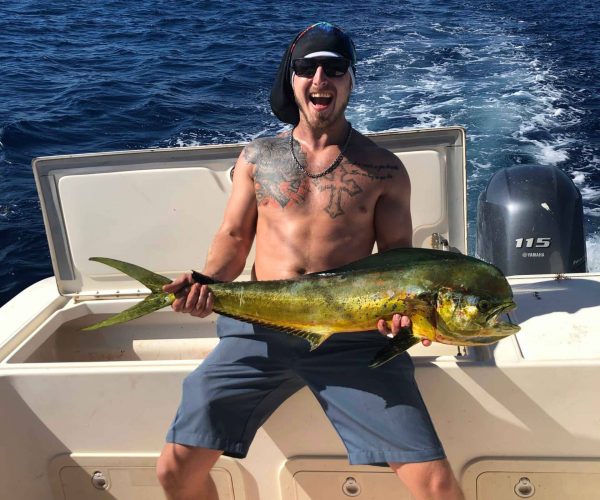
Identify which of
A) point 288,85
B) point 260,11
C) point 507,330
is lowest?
point 507,330

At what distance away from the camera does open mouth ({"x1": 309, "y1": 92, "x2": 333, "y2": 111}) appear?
8.01 ft

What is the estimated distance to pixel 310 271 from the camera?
2.50m

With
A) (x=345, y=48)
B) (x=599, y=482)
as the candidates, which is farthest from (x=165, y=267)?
(x=599, y=482)

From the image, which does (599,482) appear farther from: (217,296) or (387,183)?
(217,296)

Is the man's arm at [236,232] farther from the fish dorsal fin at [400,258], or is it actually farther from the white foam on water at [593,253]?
the white foam on water at [593,253]

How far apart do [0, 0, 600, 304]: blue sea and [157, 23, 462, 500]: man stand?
372 cm

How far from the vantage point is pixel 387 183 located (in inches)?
97.5

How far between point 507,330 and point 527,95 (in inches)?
358

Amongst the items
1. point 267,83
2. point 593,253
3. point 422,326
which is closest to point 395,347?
point 422,326

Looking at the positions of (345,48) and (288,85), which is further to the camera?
(288,85)

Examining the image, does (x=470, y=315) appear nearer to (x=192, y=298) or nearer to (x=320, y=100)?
(x=192, y=298)

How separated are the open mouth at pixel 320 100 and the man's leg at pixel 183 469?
129 cm

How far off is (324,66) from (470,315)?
107 cm

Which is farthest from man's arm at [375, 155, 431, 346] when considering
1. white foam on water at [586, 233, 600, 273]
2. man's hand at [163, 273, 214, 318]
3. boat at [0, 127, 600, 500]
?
white foam on water at [586, 233, 600, 273]
